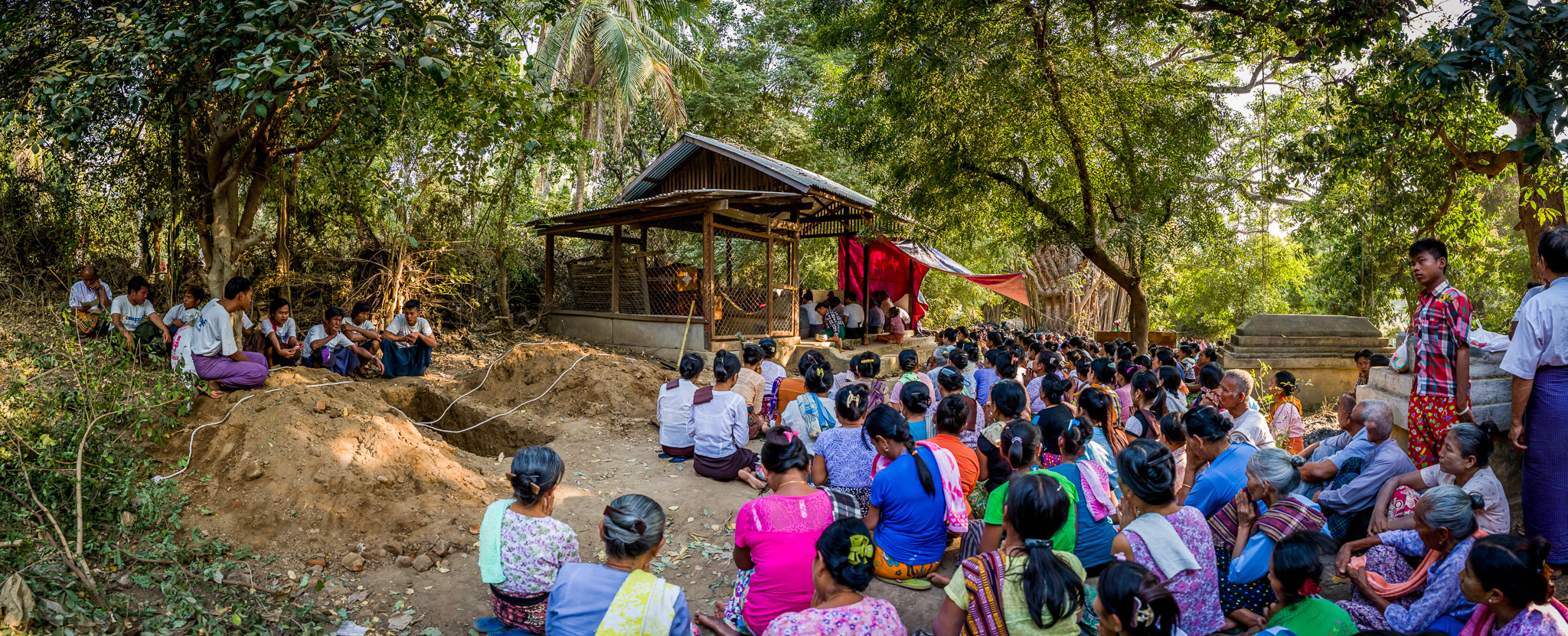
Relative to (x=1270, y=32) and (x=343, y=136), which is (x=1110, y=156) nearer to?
(x=1270, y=32)

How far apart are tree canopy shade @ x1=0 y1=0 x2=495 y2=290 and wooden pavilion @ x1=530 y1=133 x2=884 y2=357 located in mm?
5287

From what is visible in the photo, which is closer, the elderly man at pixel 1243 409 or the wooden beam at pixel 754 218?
the elderly man at pixel 1243 409

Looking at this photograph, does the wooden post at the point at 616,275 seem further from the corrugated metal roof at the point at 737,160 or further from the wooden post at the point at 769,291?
the wooden post at the point at 769,291

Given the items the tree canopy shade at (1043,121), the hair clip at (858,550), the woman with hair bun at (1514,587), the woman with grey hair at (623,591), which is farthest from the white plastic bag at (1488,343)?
the tree canopy shade at (1043,121)

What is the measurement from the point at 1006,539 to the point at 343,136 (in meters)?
8.75

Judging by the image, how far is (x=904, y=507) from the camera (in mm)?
3824

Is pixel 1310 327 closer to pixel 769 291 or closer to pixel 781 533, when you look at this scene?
pixel 769 291

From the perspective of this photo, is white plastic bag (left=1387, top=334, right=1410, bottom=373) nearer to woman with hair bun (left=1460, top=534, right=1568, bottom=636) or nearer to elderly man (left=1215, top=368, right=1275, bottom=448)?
elderly man (left=1215, top=368, right=1275, bottom=448)

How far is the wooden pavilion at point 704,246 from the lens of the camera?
1195 cm

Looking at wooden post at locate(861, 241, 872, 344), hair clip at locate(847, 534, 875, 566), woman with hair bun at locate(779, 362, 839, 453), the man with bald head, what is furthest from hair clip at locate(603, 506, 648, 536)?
wooden post at locate(861, 241, 872, 344)

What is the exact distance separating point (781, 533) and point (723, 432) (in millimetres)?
2759

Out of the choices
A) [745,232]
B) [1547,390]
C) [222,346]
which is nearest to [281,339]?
[222,346]

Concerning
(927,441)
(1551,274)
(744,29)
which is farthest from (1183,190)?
(744,29)

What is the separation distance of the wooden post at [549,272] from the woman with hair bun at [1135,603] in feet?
44.2
